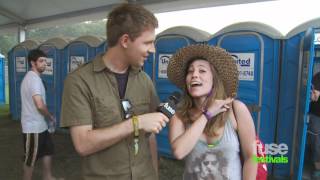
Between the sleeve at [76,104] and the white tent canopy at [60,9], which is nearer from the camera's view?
the sleeve at [76,104]

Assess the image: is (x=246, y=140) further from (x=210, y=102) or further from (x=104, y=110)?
(x=104, y=110)

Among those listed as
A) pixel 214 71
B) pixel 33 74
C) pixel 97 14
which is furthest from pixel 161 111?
pixel 97 14

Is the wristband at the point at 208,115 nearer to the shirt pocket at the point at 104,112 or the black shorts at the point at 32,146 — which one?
the shirt pocket at the point at 104,112

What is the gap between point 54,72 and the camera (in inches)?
339

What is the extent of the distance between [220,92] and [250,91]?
357 cm

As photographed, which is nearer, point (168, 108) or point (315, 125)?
point (168, 108)

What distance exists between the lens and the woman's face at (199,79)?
6.06 feet

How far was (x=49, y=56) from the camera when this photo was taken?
8742 millimetres

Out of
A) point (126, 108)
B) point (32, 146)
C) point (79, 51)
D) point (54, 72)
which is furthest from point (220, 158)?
point (54, 72)

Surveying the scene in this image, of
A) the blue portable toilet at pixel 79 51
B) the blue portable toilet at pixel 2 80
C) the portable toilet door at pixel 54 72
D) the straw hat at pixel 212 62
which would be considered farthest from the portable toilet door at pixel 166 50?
the blue portable toilet at pixel 2 80

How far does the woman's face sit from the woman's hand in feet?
0.24

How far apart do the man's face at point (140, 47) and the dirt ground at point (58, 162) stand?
3901mm

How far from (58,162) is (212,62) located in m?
4.95

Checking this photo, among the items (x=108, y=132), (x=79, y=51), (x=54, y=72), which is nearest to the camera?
(x=108, y=132)
